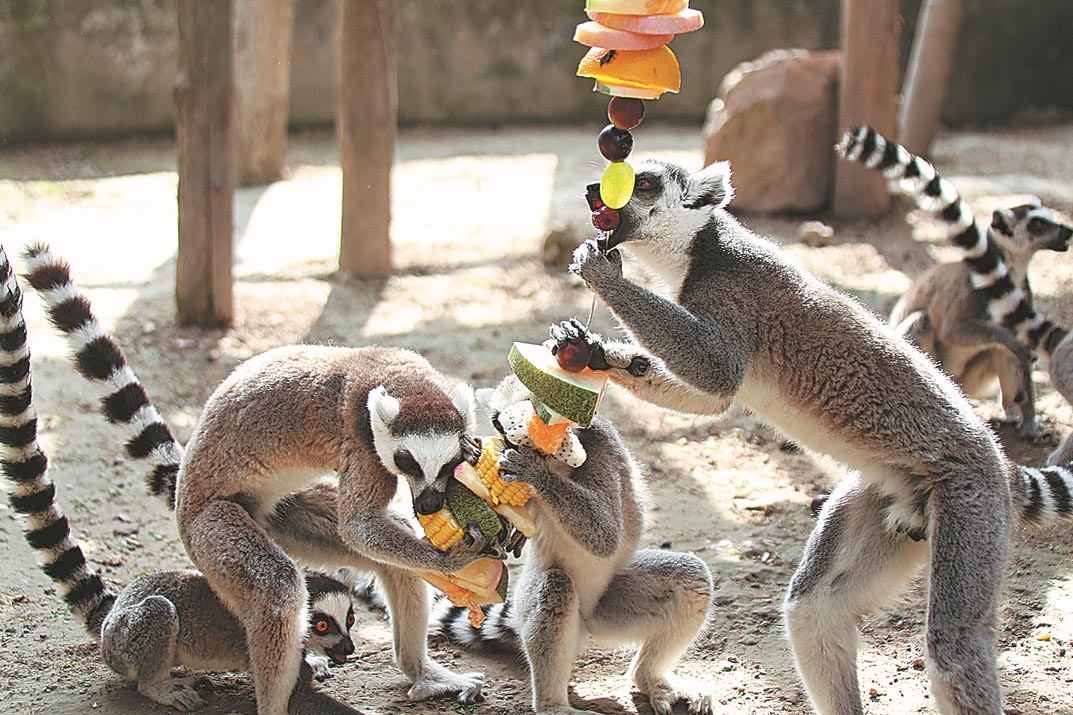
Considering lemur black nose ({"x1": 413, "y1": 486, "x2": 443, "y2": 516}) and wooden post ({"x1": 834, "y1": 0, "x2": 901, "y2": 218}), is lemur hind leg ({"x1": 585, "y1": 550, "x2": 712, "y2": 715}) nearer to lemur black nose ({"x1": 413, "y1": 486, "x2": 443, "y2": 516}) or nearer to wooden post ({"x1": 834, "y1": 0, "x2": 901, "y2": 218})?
lemur black nose ({"x1": 413, "y1": 486, "x2": 443, "y2": 516})

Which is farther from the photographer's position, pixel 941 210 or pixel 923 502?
pixel 941 210

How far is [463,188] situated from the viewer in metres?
12.1

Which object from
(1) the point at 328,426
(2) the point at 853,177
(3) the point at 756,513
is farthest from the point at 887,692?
(2) the point at 853,177

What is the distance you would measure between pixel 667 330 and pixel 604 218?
469 mm

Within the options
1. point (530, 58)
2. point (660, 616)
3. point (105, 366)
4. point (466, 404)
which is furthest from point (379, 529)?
point (530, 58)

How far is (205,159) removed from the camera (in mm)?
7398

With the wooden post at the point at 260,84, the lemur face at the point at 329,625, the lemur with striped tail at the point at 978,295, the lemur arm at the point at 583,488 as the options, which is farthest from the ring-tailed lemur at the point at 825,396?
the wooden post at the point at 260,84

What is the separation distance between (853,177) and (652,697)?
755 cm

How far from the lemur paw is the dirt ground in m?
0.04

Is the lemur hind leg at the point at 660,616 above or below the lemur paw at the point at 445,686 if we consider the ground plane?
above

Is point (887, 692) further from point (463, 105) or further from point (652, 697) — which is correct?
point (463, 105)

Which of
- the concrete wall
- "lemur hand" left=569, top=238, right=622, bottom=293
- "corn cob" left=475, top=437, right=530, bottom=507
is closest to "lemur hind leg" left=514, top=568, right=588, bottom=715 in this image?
"corn cob" left=475, top=437, right=530, bottom=507

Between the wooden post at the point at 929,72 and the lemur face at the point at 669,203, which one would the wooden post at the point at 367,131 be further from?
the wooden post at the point at 929,72

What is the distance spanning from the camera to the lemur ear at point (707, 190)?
4.02 meters
